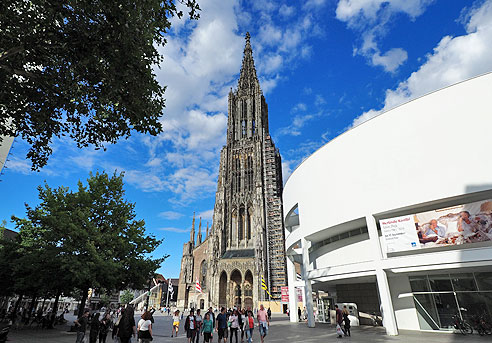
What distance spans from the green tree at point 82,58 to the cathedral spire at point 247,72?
54.1 meters

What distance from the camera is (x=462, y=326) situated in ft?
41.0

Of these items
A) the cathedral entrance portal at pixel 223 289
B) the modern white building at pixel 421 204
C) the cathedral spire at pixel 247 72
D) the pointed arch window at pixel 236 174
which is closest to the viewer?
the modern white building at pixel 421 204

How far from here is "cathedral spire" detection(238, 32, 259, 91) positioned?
6088 cm

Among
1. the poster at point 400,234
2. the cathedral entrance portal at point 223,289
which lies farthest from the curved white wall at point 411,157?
the cathedral entrance portal at point 223,289

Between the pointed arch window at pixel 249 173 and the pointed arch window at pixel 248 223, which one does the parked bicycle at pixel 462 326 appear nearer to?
the pointed arch window at pixel 248 223

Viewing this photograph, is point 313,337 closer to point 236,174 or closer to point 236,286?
point 236,286

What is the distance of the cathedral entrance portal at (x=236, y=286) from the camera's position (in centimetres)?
4079

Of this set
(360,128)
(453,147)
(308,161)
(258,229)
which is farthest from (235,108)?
(453,147)

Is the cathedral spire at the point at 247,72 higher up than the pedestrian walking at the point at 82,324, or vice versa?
the cathedral spire at the point at 247,72

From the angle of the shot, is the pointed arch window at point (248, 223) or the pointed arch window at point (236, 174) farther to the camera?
the pointed arch window at point (236, 174)

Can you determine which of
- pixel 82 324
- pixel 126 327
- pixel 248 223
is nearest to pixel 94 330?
pixel 82 324

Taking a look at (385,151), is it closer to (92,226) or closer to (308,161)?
(308,161)

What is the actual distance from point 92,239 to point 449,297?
744 inches

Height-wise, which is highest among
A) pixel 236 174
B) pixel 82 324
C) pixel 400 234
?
pixel 236 174
